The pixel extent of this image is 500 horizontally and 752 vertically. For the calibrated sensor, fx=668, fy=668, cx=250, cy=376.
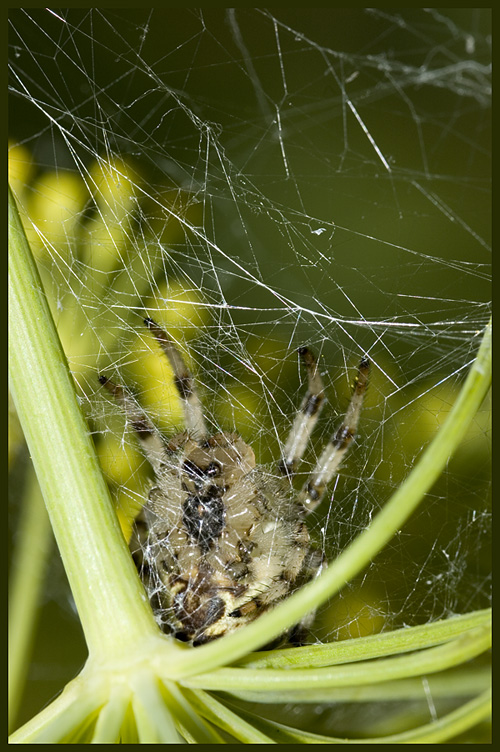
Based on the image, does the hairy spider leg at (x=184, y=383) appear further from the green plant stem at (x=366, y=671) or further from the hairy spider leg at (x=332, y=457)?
the green plant stem at (x=366, y=671)

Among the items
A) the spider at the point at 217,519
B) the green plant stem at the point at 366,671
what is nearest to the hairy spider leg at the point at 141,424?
the spider at the point at 217,519

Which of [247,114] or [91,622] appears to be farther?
[247,114]

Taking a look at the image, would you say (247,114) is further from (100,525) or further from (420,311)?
(100,525)

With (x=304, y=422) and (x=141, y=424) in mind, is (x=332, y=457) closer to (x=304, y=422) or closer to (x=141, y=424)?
(x=304, y=422)

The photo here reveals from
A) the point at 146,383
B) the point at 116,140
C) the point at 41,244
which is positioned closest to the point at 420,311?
the point at 146,383

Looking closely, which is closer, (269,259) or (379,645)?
(379,645)

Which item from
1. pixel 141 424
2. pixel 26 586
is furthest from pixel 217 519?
pixel 26 586
